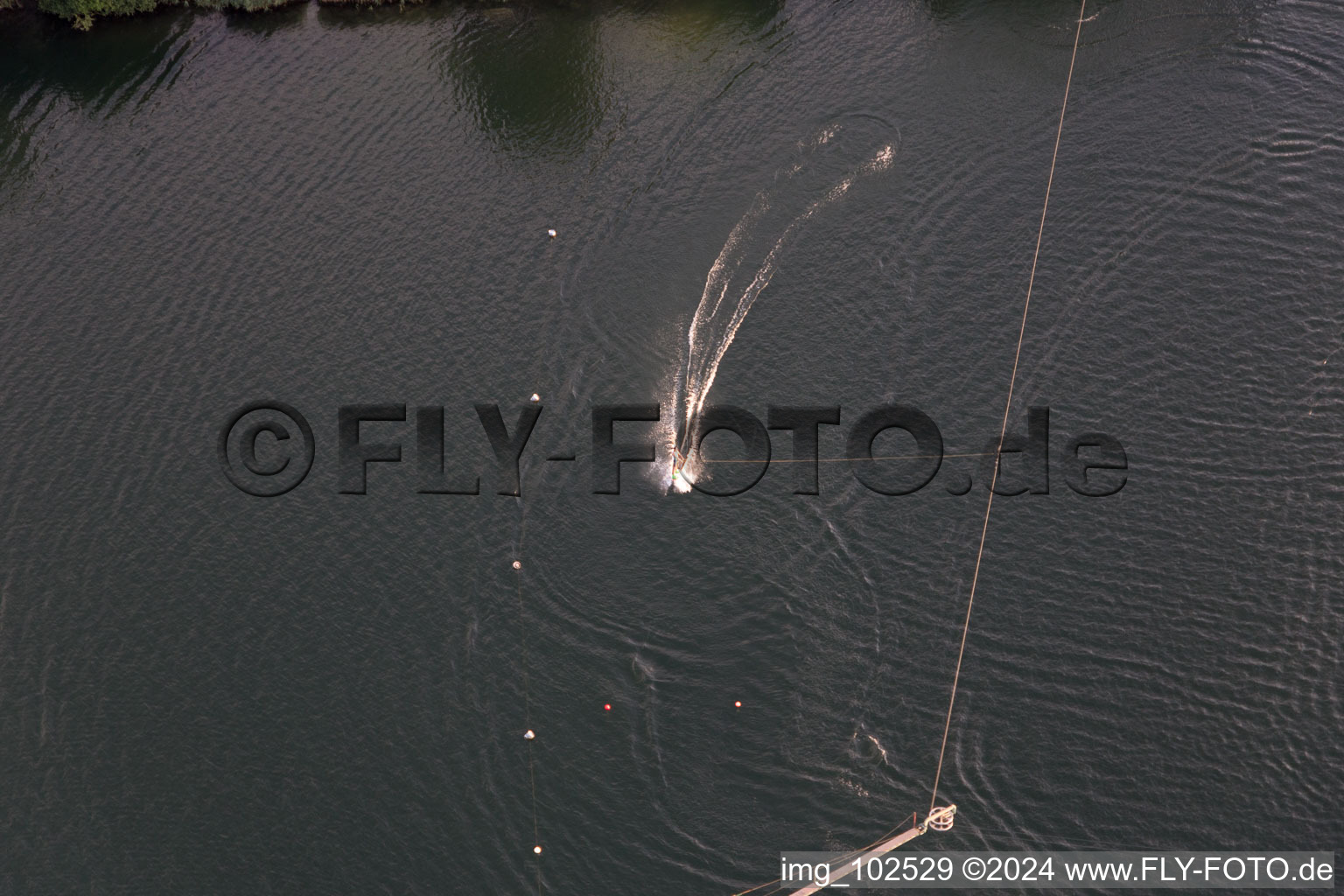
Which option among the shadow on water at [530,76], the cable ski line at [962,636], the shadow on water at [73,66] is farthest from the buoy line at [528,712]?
the shadow on water at [73,66]

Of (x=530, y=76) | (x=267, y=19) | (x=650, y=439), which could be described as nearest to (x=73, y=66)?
(x=267, y=19)

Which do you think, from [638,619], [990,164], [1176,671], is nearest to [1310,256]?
[990,164]

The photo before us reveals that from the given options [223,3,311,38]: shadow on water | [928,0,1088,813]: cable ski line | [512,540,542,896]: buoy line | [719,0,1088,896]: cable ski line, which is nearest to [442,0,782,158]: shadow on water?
[223,3,311,38]: shadow on water

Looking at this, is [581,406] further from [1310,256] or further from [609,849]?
[1310,256]

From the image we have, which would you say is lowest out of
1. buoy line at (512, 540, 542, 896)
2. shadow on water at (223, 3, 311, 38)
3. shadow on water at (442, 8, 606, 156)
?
buoy line at (512, 540, 542, 896)

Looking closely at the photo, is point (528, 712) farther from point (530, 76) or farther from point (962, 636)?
point (530, 76)

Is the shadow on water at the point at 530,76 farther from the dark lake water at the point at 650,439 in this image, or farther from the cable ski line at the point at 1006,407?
the cable ski line at the point at 1006,407

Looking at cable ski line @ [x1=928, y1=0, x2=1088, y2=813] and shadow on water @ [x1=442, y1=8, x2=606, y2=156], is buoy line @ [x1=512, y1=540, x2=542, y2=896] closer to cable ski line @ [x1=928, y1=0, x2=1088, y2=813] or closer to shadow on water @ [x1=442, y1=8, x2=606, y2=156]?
cable ski line @ [x1=928, y1=0, x2=1088, y2=813]
